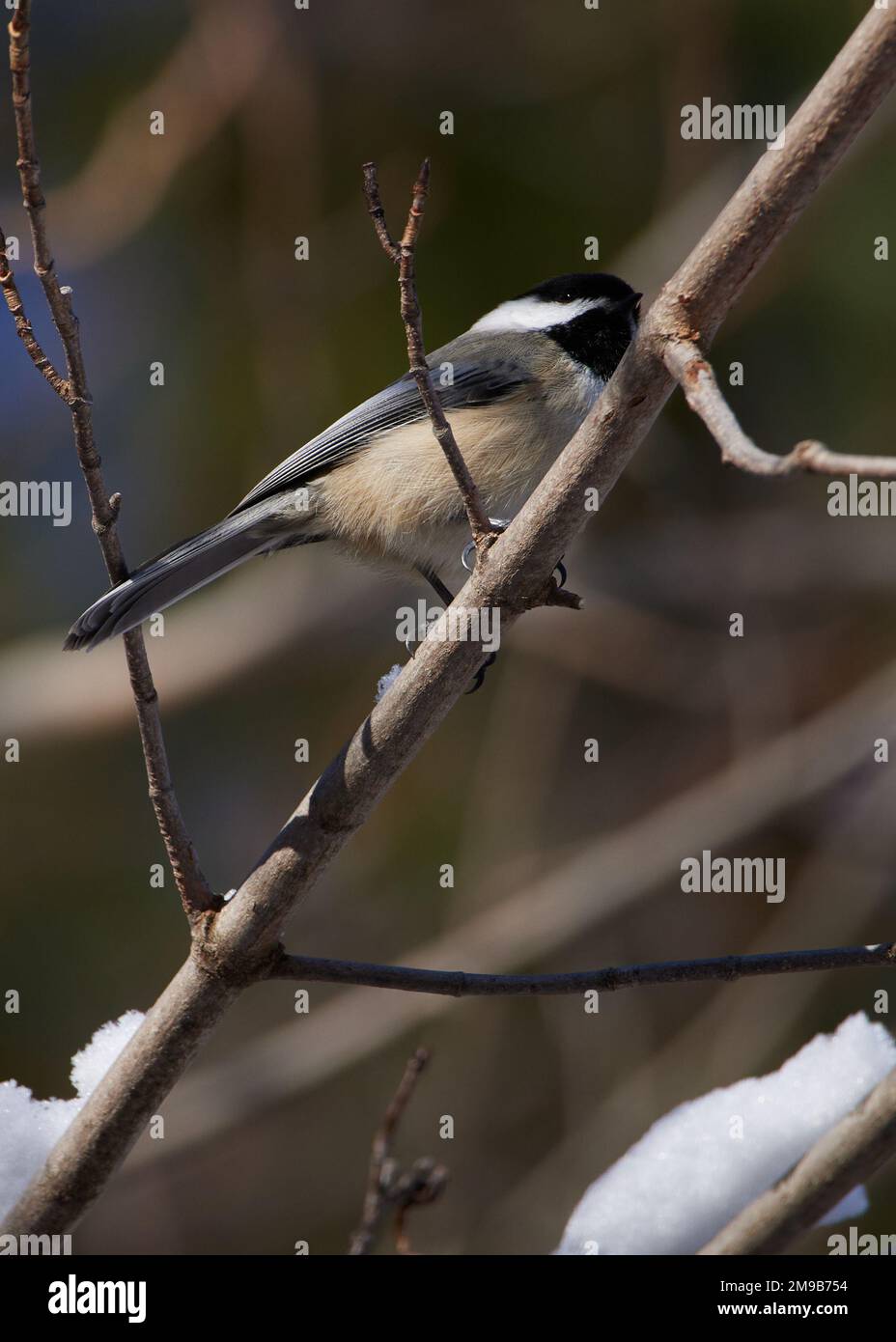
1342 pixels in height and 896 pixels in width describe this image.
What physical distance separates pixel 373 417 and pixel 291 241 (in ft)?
8.17

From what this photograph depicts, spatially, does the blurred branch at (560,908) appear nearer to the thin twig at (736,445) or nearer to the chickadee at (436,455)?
the chickadee at (436,455)

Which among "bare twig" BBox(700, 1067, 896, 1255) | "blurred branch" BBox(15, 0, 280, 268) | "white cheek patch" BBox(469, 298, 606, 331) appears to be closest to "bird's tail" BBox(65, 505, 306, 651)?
"white cheek patch" BBox(469, 298, 606, 331)

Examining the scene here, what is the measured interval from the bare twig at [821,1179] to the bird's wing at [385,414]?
5.33 ft

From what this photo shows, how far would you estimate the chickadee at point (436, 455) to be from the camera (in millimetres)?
2631

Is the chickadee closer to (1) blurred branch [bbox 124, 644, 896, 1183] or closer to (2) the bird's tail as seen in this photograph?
(2) the bird's tail

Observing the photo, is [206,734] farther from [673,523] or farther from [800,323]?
[800,323]

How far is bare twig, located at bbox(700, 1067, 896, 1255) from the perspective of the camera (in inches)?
64.7

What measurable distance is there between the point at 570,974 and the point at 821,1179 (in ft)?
1.39

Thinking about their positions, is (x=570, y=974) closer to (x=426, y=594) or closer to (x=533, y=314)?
(x=533, y=314)

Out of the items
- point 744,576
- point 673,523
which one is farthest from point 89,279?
point 744,576

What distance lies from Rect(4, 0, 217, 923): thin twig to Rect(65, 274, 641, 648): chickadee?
0.81 m

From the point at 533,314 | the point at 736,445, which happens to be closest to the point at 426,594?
the point at 533,314

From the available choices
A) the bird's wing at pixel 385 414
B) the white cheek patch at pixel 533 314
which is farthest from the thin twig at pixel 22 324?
the white cheek patch at pixel 533 314

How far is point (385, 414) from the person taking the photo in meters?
2.84
